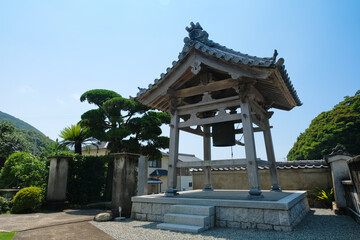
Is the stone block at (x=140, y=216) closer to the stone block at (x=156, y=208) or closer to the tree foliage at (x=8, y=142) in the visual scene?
the stone block at (x=156, y=208)

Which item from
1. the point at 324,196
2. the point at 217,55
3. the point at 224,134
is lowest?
the point at 324,196

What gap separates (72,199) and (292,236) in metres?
12.8

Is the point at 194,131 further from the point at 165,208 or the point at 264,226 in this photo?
the point at 264,226

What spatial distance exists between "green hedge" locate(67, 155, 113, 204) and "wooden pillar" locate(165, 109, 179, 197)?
908 centimetres

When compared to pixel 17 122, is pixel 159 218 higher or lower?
lower

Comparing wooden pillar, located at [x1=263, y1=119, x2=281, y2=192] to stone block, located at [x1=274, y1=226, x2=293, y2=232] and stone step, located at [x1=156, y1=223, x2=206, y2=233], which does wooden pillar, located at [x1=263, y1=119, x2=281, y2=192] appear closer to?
stone block, located at [x1=274, y1=226, x2=293, y2=232]

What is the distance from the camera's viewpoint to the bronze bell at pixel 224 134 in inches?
293

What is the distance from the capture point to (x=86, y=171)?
46.3ft

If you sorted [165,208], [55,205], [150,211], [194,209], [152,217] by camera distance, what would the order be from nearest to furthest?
[194,209]
[165,208]
[152,217]
[150,211]
[55,205]

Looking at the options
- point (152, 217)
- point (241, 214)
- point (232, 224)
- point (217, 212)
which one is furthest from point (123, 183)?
point (241, 214)


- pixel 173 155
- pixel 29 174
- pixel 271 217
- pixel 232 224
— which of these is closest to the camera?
pixel 271 217

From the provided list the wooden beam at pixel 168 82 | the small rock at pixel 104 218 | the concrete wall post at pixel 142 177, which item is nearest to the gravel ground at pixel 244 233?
the small rock at pixel 104 218

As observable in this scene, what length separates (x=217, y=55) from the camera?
6.24m

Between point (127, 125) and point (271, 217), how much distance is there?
495 inches
